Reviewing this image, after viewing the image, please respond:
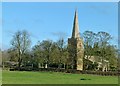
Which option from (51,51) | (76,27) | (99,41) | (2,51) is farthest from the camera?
(76,27)

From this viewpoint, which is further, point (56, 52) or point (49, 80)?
point (56, 52)

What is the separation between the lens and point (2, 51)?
334ft

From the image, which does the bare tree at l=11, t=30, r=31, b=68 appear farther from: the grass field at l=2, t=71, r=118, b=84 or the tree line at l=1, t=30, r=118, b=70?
the grass field at l=2, t=71, r=118, b=84

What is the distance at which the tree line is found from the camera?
259 feet

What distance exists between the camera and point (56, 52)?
286 feet

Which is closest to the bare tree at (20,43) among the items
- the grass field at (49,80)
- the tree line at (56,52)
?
the tree line at (56,52)

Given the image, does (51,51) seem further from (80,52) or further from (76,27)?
(76,27)

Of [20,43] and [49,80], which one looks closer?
[49,80]

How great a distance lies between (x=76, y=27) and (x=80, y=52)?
128ft

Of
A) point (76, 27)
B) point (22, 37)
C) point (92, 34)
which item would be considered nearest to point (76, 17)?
point (76, 27)

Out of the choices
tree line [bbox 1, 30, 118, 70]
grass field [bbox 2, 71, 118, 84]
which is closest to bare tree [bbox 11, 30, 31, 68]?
tree line [bbox 1, 30, 118, 70]

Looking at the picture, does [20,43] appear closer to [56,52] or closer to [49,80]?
[56,52]

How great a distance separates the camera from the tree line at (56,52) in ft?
259

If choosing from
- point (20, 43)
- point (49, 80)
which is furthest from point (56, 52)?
point (49, 80)
